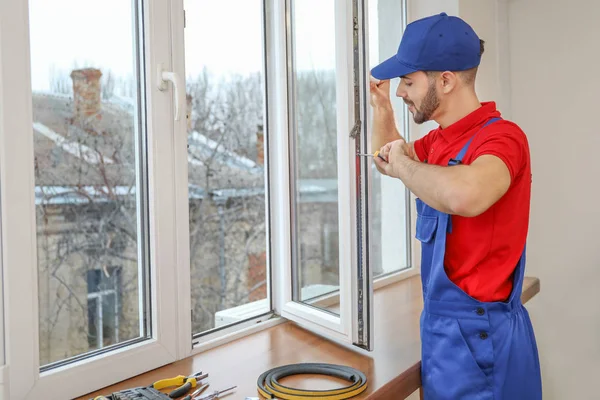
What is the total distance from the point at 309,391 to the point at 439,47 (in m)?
0.81

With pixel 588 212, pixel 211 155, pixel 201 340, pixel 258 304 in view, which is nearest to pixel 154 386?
pixel 201 340

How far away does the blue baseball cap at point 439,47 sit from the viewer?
1156mm

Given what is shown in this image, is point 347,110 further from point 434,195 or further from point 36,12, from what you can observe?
point 36,12

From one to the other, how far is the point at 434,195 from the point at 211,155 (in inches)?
68.5

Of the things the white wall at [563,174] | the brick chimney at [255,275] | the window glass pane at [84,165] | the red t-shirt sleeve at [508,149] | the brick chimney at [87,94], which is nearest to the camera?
the red t-shirt sleeve at [508,149]

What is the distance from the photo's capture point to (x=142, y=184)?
4.51 feet

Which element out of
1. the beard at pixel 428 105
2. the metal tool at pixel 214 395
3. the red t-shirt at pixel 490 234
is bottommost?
the metal tool at pixel 214 395

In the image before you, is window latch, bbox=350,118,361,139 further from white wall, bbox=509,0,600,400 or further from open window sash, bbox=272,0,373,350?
white wall, bbox=509,0,600,400

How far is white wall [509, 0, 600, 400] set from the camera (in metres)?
2.34

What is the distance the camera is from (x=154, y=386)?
47.3 inches

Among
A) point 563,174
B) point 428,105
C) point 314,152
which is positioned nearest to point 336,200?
point 314,152

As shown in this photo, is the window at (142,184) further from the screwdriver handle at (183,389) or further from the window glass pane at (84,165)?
the screwdriver handle at (183,389)

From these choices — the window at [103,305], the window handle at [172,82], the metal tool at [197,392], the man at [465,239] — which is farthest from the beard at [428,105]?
the window at [103,305]

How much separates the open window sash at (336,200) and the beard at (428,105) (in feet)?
0.56
